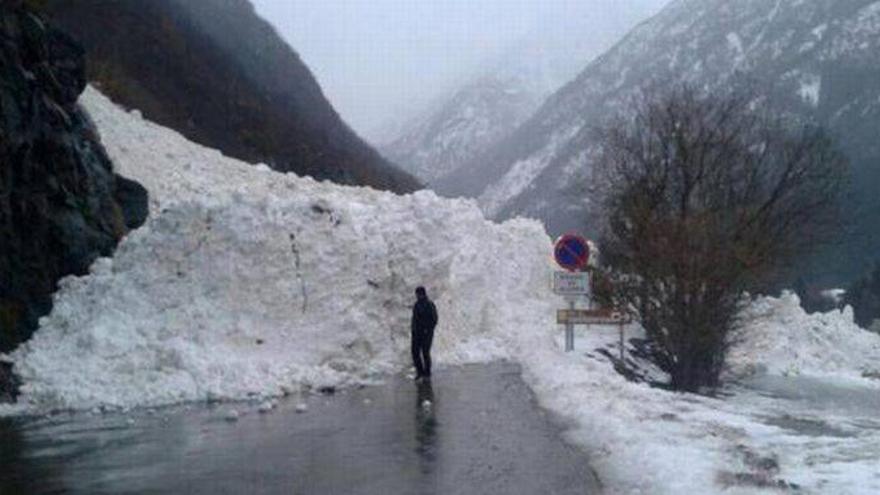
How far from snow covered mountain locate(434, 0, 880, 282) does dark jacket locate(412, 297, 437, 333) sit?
242 ft

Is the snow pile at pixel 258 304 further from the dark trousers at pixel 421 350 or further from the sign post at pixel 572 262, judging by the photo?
the sign post at pixel 572 262

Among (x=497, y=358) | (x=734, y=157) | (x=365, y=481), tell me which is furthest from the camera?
(x=734, y=157)

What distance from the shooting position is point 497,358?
22828 mm

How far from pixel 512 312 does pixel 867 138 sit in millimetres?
92212

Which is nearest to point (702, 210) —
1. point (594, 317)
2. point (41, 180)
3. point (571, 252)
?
point (594, 317)

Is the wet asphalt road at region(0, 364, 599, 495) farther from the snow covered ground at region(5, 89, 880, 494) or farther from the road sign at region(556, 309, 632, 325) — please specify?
the road sign at region(556, 309, 632, 325)

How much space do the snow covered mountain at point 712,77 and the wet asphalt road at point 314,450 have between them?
3094 inches

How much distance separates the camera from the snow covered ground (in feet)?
37.2

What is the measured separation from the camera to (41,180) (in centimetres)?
2134

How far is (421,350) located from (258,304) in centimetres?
307

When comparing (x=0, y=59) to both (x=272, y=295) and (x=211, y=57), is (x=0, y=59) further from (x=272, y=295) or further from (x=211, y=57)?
(x=211, y=57)

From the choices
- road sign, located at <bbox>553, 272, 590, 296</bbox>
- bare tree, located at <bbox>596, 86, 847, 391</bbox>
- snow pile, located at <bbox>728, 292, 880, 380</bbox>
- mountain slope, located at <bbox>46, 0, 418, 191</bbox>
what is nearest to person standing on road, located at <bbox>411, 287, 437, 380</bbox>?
road sign, located at <bbox>553, 272, 590, 296</bbox>

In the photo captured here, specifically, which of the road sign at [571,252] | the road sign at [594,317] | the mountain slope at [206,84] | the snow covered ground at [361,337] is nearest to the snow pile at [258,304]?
the snow covered ground at [361,337]

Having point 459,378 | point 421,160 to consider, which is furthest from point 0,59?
point 421,160
